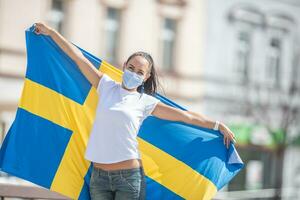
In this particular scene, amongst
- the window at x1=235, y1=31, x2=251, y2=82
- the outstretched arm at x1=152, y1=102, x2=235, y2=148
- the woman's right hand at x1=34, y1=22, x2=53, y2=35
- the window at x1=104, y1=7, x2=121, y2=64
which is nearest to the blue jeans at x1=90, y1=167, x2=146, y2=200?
the outstretched arm at x1=152, y1=102, x2=235, y2=148

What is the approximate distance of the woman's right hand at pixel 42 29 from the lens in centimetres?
456

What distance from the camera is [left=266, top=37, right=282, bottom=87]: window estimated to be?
21266 mm

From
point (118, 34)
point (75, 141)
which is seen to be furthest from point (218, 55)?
point (75, 141)

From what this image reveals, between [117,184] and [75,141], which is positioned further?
[75,141]

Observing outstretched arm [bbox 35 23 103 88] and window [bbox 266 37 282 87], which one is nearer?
outstretched arm [bbox 35 23 103 88]

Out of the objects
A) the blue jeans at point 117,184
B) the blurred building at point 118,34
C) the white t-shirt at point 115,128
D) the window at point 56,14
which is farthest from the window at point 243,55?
the blue jeans at point 117,184

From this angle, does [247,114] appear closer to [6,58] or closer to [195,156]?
[6,58]

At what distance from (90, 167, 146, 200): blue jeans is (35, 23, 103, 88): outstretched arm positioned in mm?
658

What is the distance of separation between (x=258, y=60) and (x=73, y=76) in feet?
54.4

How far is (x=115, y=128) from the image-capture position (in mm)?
4000

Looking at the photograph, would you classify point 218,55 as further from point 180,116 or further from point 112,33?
point 180,116

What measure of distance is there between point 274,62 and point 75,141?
17479 mm

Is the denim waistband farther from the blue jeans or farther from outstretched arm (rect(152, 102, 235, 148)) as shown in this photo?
outstretched arm (rect(152, 102, 235, 148))

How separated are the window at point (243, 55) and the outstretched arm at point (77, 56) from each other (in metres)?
16.0
